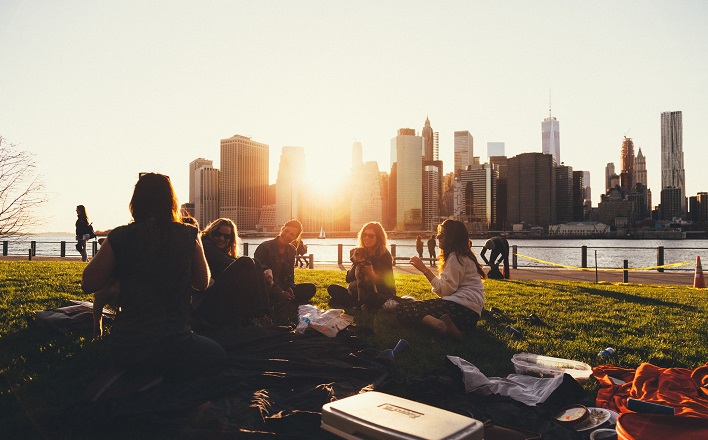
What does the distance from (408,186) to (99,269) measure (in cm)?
18251

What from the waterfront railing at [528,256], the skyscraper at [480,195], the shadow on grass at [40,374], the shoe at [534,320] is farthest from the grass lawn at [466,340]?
the skyscraper at [480,195]

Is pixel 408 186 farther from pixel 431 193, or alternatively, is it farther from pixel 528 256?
pixel 528 256

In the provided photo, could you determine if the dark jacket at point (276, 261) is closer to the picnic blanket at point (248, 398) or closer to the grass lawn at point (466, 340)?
the grass lawn at point (466, 340)

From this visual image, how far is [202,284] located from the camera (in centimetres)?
356

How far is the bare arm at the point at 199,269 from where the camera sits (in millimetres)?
3475

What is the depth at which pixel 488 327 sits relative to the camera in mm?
5949

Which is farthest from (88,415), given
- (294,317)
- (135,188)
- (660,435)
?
(294,317)

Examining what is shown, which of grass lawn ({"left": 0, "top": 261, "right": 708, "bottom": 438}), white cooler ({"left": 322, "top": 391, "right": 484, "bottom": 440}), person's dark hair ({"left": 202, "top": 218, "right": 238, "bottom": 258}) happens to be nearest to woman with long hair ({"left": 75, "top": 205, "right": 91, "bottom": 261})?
grass lawn ({"left": 0, "top": 261, "right": 708, "bottom": 438})

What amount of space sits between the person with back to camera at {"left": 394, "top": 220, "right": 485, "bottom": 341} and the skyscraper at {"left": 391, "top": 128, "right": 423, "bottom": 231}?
153844 mm

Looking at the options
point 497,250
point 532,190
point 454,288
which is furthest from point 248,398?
point 532,190

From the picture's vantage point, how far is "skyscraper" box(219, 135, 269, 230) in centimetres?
16512

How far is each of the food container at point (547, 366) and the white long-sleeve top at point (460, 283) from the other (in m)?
1.04

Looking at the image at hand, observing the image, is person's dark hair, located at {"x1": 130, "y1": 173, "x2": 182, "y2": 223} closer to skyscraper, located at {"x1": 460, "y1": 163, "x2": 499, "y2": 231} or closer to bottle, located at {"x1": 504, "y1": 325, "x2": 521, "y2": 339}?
bottle, located at {"x1": 504, "y1": 325, "x2": 521, "y2": 339}

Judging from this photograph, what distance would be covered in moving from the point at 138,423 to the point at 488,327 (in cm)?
445
